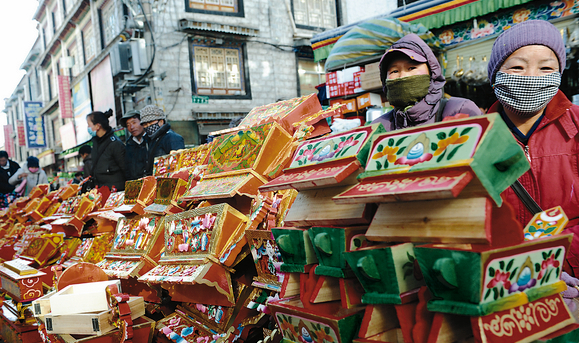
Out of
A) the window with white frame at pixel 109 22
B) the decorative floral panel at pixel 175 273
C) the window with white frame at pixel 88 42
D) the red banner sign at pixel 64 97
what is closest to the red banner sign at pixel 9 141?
the red banner sign at pixel 64 97

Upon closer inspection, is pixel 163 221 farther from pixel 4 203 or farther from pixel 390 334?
pixel 4 203

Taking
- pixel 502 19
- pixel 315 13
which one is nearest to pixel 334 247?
pixel 502 19

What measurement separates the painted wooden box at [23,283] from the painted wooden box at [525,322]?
132 inches

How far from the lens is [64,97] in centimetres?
A: 1845

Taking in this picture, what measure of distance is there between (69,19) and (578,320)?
21.3 metres

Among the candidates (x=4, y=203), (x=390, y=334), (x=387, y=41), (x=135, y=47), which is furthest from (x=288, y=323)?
(x=135, y=47)

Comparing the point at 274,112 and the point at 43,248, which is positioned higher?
the point at 274,112

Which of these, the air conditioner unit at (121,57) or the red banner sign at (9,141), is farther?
the red banner sign at (9,141)

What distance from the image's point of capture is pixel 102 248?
371cm

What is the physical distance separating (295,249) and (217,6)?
546 inches

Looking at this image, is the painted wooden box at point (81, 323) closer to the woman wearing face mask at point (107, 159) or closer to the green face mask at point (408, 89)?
the green face mask at point (408, 89)

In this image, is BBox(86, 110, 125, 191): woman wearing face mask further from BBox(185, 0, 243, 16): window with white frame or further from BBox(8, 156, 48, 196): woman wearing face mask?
BBox(185, 0, 243, 16): window with white frame

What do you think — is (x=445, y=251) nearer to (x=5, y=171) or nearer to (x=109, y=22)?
(x=5, y=171)

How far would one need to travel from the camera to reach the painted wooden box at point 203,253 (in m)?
2.14
